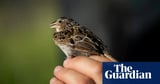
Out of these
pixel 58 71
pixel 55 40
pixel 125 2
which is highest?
pixel 125 2

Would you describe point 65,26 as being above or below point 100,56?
above

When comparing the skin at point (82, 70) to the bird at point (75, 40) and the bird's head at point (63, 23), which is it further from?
the bird's head at point (63, 23)

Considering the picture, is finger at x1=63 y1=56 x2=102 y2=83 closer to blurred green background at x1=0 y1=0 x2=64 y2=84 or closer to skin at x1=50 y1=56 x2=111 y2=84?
skin at x1=50 y1=56 x2=111 y2=84

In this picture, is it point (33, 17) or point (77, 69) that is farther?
point (33, 17)

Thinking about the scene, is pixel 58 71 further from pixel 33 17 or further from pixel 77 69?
pixel 33 17

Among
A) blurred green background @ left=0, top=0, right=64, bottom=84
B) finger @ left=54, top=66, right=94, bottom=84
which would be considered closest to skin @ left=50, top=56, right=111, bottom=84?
finger @ left=54, top=66, right=94, bottom=84

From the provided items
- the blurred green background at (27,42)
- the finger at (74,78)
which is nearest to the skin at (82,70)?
the finger at (74,78)

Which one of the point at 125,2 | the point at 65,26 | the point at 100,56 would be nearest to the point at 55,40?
the point at 65,26
